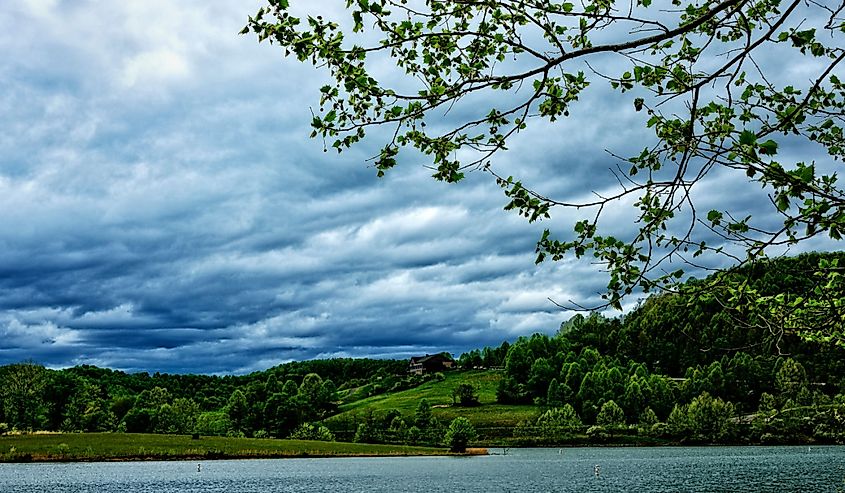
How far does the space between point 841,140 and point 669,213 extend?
6.62 m

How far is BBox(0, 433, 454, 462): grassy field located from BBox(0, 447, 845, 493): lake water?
104 inches

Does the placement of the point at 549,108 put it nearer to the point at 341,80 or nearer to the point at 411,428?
the point at 341,80

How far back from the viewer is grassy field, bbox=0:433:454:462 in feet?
418

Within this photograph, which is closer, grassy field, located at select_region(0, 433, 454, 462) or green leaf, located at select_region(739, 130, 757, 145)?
green leaf, located at select_region(739, 130, 757, 145)

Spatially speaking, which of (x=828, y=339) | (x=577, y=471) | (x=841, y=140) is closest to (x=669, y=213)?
(x=841, y=140)

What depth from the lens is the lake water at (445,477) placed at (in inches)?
3354

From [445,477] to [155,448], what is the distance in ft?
206

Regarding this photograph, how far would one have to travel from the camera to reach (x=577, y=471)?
110312 millimetres

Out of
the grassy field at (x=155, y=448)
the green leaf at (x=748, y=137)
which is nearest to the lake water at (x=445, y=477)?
the grassy field at (x=155, y=448)

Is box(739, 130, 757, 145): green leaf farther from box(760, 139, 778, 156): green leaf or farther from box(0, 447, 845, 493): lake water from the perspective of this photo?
box(0, 447, 845, 493): lake water

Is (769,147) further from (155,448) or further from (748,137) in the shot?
(155,448)

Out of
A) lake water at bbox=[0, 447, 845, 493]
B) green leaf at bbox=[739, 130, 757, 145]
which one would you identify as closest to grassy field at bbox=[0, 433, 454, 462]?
lake water at bbox=[0, 447, 845, 493]

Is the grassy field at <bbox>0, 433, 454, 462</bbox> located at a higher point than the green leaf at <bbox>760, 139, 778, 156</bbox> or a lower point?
lower

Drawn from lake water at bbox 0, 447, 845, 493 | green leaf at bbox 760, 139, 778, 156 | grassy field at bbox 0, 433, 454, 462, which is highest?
green leaf at bbox 760, 139, 778, 156
